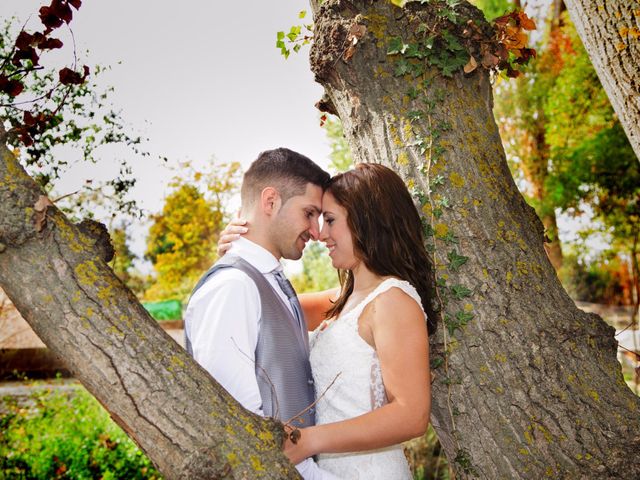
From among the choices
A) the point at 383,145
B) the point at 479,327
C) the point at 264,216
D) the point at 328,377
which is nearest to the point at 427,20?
the point at 383,145

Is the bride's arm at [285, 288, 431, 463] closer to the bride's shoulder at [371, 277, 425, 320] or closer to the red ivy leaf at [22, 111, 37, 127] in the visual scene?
the bride's shoulder at [371, 277, 425, 320]

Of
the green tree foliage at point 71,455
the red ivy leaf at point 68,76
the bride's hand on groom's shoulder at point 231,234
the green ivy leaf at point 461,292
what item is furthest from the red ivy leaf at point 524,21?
the green tree foliage at point 71,455

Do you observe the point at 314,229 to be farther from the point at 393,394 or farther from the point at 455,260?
the point at 393,394

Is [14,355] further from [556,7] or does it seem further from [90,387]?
[556,7]

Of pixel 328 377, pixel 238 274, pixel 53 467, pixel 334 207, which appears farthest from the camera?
pixel 53 467

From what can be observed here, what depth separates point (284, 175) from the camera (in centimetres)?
304

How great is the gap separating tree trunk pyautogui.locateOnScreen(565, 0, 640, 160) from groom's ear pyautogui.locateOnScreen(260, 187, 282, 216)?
1.99m

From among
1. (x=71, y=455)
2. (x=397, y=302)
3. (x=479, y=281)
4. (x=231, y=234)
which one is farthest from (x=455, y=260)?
(x=71, y=455)

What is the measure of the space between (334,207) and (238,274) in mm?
629

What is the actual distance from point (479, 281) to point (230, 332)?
109cm

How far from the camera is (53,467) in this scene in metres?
5.94

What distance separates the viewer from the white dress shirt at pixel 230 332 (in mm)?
2318

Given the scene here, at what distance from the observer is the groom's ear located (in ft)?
9.83

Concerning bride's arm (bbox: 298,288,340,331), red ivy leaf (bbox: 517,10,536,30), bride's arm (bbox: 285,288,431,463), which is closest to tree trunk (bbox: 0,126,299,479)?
bride's arm (bbox: 285,288,431,463)
